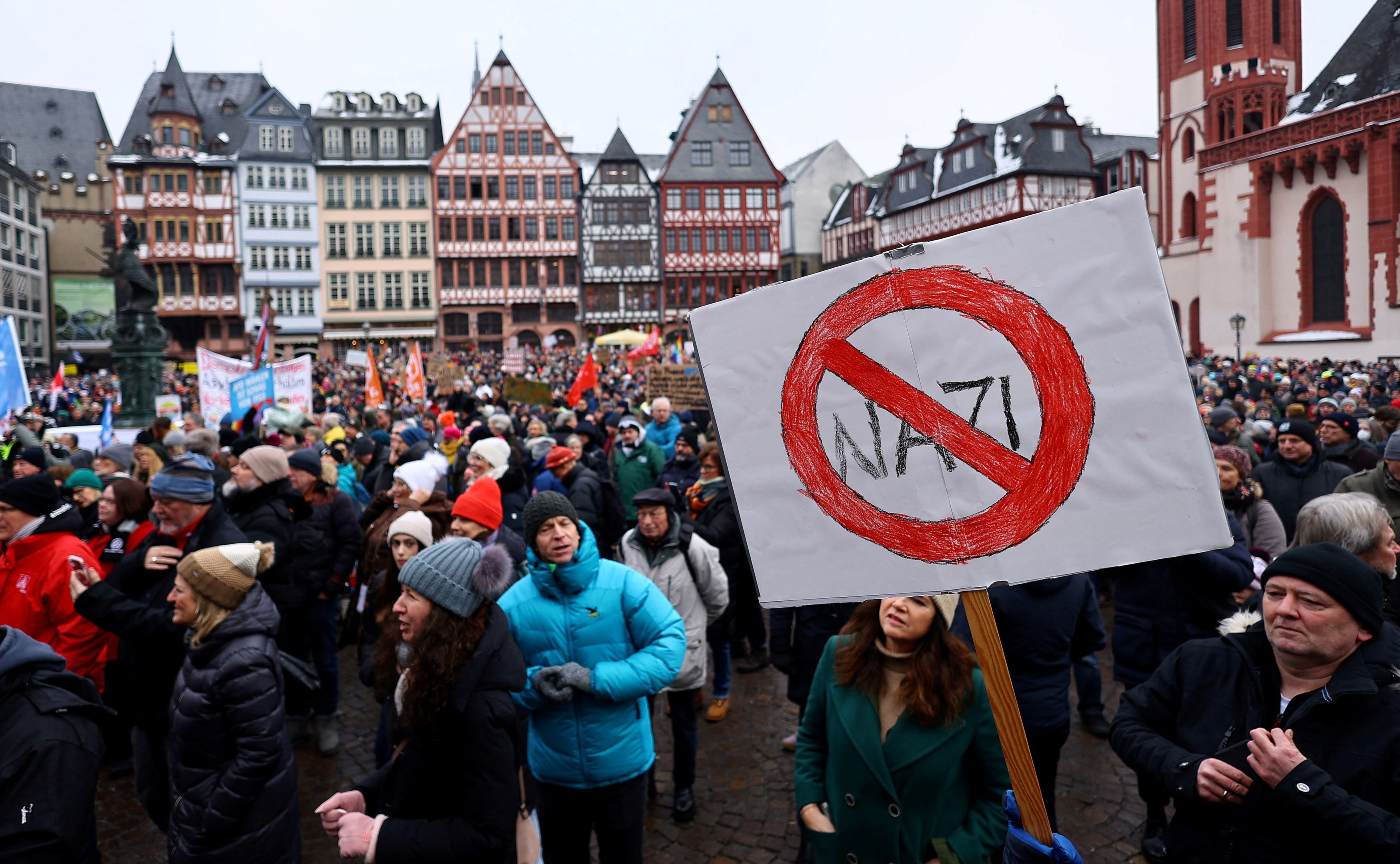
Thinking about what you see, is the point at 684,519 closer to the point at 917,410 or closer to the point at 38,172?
the point at 917,410

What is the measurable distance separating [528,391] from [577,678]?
36.1 ft

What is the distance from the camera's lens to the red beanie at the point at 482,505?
416cm

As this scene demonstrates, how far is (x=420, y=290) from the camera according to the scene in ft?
155

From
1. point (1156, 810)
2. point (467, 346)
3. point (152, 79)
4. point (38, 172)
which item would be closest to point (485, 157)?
point (467, 346)

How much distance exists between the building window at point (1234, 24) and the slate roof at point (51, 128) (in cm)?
6827

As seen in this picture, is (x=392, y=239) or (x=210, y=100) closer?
(x=392, y=239)

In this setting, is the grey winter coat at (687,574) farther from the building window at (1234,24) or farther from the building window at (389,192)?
the building window at (389,192)

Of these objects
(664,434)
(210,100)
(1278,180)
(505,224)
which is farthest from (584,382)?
(210,100)

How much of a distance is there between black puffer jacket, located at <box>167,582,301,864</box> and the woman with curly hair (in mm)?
577

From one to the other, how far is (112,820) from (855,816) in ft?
13.8

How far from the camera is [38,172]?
2148 inches

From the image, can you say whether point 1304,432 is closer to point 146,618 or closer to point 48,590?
point 146,618

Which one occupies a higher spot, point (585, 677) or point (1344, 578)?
point (1344, 578)

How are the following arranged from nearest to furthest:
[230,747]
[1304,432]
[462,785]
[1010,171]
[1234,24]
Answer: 1. [462,785]
2. [230,747]
3. [1304,432]
4. [1234,24]
5. [1010,171]
